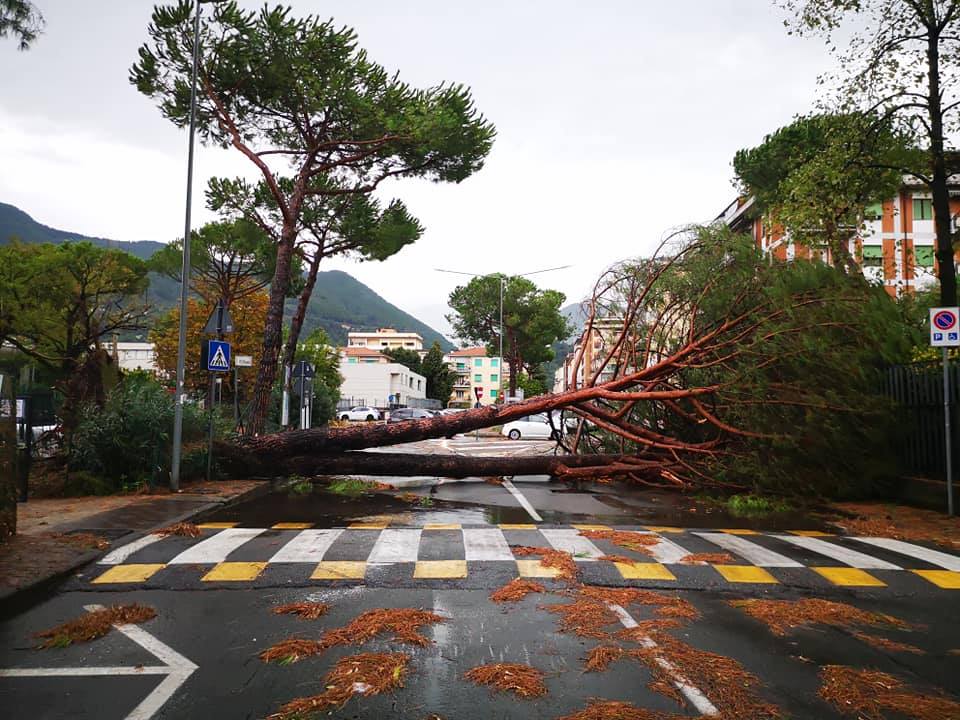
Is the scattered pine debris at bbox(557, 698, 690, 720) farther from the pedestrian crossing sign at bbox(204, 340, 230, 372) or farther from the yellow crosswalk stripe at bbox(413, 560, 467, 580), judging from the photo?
the pedestrian crossing sign at bbox(204, 340, 230, 372)

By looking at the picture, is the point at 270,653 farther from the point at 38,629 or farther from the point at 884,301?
the point at 884,301

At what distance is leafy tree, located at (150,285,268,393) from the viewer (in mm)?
39844

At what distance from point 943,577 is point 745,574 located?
5.97ft

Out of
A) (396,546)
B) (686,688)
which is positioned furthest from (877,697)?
(396,546)

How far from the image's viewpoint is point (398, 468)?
13.7 m

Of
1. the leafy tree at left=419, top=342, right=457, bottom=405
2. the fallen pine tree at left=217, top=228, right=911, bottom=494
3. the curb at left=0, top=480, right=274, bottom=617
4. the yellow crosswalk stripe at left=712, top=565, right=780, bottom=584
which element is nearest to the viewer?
the curb at left=0, top=480, right=274, bottom=617

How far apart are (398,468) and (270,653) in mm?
9786

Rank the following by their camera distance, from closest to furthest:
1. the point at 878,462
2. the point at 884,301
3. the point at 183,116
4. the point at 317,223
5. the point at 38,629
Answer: the point at 38,629
the point at 878,462
the point at 884,301
the point at 183,116
the point at 317,223

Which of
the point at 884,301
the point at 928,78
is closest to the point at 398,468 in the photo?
the point at 884,301

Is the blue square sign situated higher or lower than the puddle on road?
higher

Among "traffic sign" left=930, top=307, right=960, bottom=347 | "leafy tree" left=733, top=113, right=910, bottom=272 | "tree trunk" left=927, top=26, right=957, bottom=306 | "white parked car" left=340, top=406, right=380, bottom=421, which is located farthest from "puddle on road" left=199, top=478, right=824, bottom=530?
"white parked car" left=340, top=406, right=380, bottom=421

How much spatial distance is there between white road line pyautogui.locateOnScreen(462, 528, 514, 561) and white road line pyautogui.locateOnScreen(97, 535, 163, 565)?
129 inches

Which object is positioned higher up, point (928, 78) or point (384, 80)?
point (384, 80)

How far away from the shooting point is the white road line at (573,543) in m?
6.66
